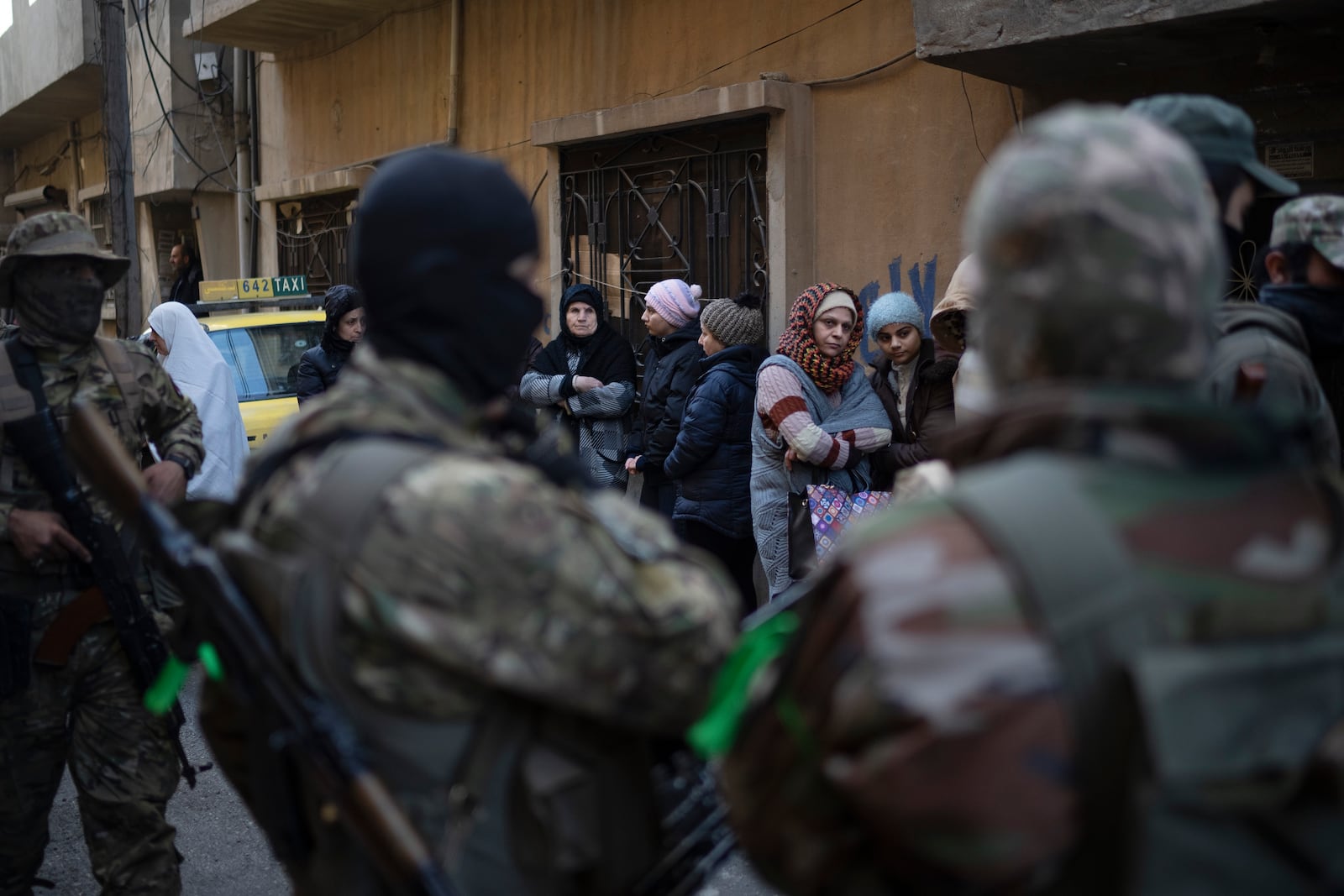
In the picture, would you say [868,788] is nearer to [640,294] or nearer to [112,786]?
[112,786]

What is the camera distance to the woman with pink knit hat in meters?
5.54

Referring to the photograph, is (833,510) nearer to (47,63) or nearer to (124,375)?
(124,375)

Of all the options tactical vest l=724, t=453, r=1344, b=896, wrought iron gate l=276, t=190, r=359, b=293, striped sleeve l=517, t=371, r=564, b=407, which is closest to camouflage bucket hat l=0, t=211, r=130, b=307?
tactical vest l=724, t=453, r=1344, b=896

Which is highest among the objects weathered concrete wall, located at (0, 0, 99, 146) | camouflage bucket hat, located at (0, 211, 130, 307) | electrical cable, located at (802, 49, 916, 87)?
weathered concrete wall, located at (0, 0, 99, 146)

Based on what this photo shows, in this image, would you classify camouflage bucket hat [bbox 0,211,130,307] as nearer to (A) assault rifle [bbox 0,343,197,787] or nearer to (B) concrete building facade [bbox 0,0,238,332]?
(A) assault rifle [bbox 0,343,197,787]

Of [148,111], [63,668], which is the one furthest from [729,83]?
[148,111]

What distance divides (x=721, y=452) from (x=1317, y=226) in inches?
115

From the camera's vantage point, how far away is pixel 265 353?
7.72 m

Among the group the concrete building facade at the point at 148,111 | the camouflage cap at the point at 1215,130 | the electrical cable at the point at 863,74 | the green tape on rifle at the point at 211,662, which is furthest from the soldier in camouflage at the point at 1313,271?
the concrete building facade at the point at 148,111

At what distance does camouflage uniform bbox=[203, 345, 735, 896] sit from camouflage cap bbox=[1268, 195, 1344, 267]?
1755 millimetres

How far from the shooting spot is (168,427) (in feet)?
11.0

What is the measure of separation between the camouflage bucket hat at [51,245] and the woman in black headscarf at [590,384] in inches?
128

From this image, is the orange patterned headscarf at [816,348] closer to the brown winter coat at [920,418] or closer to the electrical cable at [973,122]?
the brown winter coat at [920,418]

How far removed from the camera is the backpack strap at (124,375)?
3.20 meters
